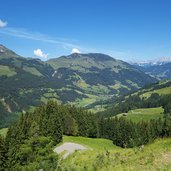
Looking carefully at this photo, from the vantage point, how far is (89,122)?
132125 mm

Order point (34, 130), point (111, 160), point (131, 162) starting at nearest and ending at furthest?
1. point (131, 162)
2. point (111, 160)
3. point (34, 130)

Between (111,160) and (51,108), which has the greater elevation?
(111,160)

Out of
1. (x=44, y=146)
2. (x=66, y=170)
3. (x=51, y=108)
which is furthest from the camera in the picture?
(x=51, y=108)

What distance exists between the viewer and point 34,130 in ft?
308

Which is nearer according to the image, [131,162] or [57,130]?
[131,162]

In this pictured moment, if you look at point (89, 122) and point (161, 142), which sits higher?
point (161, 142)

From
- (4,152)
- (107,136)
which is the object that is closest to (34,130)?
(4,152)

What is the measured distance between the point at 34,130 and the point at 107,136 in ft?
180

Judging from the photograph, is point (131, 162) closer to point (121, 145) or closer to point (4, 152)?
point (4, 152)

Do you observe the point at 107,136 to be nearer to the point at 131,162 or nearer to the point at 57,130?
the point at 57,130

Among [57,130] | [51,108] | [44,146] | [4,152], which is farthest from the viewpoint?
[51,108]

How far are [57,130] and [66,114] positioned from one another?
1877 centimetres

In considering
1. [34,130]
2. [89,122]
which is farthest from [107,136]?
Answer: [34,130]

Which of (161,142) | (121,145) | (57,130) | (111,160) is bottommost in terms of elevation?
(121,145)
